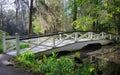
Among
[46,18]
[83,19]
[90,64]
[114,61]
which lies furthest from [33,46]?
[83,19]

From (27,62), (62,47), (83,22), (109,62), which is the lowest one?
(62,47)

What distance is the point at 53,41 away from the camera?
11.4 metres

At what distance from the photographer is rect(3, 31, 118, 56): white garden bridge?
1004 cm

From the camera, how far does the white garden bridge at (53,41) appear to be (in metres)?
10.0

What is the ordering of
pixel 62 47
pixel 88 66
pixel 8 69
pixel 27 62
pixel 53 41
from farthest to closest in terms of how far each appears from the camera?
1. pixel 62 47
2. pixel 53 41
3. pixel 27 62
4. pixel 8 69
5. pixel 88 66

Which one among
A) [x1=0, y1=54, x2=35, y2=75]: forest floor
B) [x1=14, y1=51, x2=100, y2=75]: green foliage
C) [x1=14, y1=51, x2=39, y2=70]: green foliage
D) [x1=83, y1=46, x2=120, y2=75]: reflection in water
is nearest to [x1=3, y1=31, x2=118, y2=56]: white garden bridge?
[x1=14, y1=51, x2=39, y2=70]: green foliage

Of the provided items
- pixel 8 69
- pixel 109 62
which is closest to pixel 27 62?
pixel 8 69

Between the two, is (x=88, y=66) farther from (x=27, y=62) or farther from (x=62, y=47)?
(x=62, y=47)

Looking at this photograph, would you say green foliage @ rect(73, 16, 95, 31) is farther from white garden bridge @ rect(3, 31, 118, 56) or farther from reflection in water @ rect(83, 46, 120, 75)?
reflection in water @ rect(83, 46, 120, 75)

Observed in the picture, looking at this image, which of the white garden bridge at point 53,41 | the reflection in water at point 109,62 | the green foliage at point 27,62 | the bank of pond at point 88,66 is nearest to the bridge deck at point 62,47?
the white garden bridge at point 53,41

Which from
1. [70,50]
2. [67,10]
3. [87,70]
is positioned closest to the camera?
[87,70]

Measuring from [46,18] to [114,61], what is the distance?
13378mm

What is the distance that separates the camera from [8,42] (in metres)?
10.4

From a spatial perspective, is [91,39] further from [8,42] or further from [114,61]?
[114,61]
